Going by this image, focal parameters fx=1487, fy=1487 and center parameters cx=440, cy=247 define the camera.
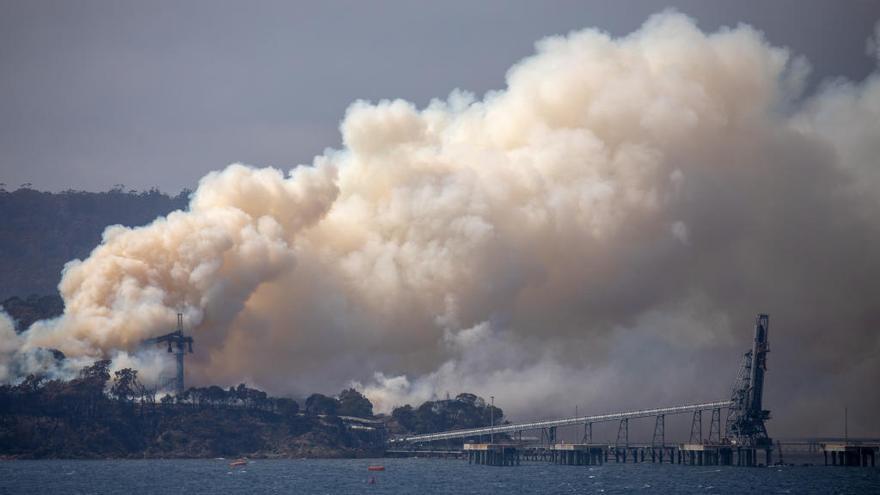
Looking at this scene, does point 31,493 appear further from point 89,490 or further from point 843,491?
point 843,491

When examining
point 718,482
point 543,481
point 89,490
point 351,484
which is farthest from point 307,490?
point 718,482

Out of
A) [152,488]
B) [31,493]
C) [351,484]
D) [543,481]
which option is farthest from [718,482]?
[31,493]

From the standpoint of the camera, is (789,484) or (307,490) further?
(789,484)

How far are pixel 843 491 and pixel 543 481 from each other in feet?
131

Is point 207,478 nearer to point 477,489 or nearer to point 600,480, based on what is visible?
point 477,489

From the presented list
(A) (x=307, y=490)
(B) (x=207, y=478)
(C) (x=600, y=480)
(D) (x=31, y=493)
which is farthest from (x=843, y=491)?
(D) (x=31, y=493)

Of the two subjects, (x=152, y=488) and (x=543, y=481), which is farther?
(x=543, y=481)

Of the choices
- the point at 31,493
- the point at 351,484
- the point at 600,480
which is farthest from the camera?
the point at 600,480

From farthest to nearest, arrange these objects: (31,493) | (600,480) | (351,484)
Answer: (600,480)
(351,484)
(31,493)

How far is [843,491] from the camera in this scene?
177m

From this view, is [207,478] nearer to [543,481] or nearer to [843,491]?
[543,481]

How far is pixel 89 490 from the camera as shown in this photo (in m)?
173

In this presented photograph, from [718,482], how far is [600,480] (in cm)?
1598

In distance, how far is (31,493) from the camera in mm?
168250
